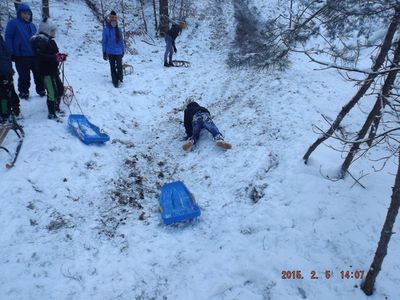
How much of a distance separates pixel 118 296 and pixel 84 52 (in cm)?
1193

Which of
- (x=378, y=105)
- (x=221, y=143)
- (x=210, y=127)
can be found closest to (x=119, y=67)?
(x=210, y=127)

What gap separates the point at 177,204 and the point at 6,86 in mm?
4780

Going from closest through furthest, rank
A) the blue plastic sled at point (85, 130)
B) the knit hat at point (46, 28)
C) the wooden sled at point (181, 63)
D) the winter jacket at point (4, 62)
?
the winter jacket at point (4, 62)
the knit hat at point (46, 28)
the blue plastic sled at point (85, 130)
the wooden sled at point (181, 63)

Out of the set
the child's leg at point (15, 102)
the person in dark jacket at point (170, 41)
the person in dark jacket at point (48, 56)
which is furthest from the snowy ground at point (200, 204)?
the person in dark jacket at point (170, 41)

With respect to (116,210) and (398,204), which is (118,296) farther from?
(398,204)

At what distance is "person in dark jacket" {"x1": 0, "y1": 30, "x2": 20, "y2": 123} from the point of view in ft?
22.4

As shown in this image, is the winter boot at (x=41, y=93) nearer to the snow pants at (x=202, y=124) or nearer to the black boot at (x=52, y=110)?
the black boot at (x=52, y=110)

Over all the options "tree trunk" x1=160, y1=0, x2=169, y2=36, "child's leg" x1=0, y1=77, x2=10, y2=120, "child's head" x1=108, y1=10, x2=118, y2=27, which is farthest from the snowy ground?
"tree trunk" x1=160, y1=0, x2=169, y2=36

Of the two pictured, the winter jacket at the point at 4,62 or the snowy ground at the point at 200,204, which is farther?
the winter jacket at the point at 4,62

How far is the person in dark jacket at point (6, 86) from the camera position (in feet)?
22.4

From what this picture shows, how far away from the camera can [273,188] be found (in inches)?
254

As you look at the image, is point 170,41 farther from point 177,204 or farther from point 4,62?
point 177,204

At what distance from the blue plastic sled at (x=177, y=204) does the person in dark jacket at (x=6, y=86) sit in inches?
159

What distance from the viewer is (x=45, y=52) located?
751cm
